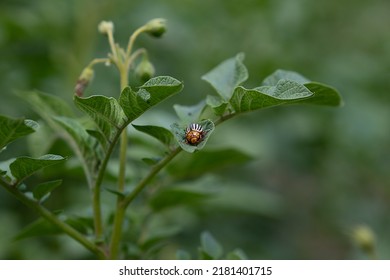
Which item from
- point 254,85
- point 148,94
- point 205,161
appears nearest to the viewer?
point 148,94

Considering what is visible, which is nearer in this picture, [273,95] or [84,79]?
[273,95]

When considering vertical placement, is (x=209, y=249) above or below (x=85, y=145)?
below

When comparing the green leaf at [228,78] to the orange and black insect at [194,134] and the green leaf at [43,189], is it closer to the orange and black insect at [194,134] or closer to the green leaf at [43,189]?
the orange and black insect at [194,134]

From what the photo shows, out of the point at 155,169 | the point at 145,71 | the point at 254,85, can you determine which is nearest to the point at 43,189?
the point at 155,169

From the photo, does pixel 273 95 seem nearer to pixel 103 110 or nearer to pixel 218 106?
pixel 218 106

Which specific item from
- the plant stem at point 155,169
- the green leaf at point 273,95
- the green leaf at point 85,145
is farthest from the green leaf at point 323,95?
the green leaf at point 85,145

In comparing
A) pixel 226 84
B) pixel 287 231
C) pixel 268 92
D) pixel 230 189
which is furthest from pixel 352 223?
pixel 268 92

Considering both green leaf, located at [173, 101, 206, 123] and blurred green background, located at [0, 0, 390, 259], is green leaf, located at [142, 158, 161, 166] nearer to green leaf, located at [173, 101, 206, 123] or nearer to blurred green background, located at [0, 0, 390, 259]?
green leaf, located at [173, 101, 206, 123]

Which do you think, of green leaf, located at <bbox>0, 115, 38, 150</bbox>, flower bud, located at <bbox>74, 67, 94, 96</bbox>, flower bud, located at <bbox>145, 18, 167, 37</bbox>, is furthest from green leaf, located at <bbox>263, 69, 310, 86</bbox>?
green leaf, located at <bbox>0, 115, 38, 150</bbox>
